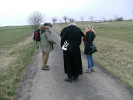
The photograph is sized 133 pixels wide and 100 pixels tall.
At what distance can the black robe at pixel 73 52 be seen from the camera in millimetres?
4266

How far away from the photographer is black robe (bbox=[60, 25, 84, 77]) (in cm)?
427

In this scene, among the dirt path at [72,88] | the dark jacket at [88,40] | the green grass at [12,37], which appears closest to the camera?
the dirt path at [72,88]

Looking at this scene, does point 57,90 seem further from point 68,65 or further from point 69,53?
point 69,53

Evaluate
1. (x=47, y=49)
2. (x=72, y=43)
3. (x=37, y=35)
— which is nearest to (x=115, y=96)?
(x=72, y=43)

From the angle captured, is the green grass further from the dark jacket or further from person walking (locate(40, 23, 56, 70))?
the dark jacket

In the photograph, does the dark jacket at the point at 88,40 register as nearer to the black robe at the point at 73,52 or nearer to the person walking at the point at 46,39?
the black robe at the point at 73,52

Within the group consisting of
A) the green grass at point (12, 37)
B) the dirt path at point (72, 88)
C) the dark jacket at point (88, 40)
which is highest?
the dark jacket at point (88, 40)

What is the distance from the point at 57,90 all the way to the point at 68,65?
0.93 meters

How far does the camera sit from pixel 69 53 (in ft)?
14.5

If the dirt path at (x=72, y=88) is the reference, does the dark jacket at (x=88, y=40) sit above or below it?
above

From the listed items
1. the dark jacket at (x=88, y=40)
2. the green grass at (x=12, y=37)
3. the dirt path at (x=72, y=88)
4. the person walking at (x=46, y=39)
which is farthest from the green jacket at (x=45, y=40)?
the green grass at (x=12, y=37)

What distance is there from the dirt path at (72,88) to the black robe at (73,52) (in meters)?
0.43

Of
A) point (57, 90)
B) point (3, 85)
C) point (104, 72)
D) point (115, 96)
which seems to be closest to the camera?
point (115, 96)

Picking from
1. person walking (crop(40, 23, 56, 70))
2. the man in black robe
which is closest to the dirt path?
the man in black robe
